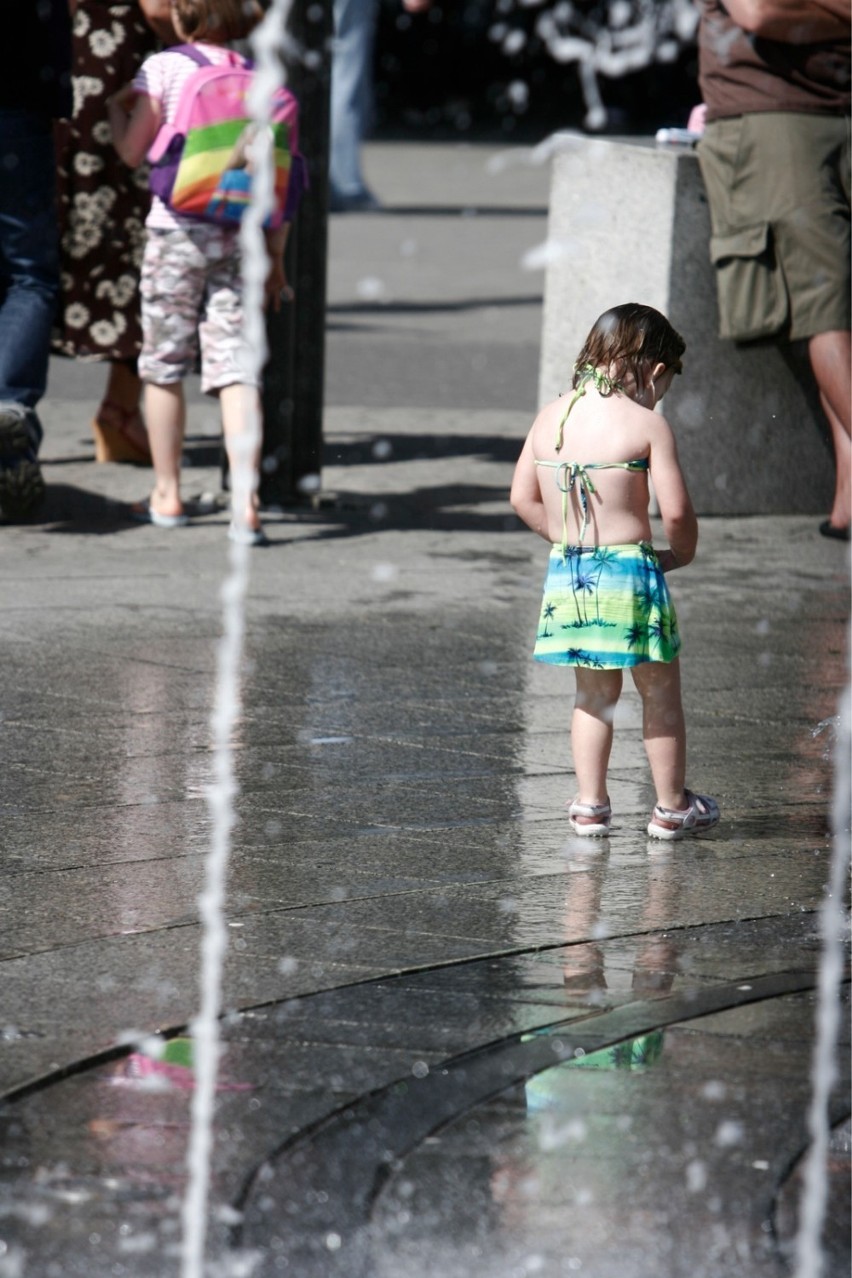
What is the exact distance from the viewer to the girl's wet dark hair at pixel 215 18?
698cm

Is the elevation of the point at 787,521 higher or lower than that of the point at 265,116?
lower

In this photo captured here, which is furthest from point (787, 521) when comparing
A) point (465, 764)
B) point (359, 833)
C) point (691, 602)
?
point (359, 833)

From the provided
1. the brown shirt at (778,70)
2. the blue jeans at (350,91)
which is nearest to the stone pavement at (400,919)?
the brown shirt at (778,70)

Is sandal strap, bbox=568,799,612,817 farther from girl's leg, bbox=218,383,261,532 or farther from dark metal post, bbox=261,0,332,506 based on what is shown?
dark metal post, bbox=261,0,332,506

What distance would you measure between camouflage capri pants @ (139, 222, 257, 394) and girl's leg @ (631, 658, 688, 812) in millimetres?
2842

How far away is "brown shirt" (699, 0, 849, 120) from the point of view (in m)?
7.35

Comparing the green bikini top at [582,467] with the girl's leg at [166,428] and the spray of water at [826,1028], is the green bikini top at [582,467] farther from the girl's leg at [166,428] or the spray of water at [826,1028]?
the girl's leg at [166,428]

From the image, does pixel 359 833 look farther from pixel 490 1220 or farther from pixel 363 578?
pixel 363 578

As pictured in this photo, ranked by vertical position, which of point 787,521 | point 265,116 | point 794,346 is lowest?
point 787,521

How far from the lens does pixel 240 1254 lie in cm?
268

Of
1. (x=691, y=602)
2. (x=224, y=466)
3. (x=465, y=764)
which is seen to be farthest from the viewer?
(x=224, y=466)

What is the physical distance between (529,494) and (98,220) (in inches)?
152

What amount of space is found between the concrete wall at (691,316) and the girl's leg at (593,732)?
338 centimetres

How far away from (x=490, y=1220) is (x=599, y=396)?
2107mm
